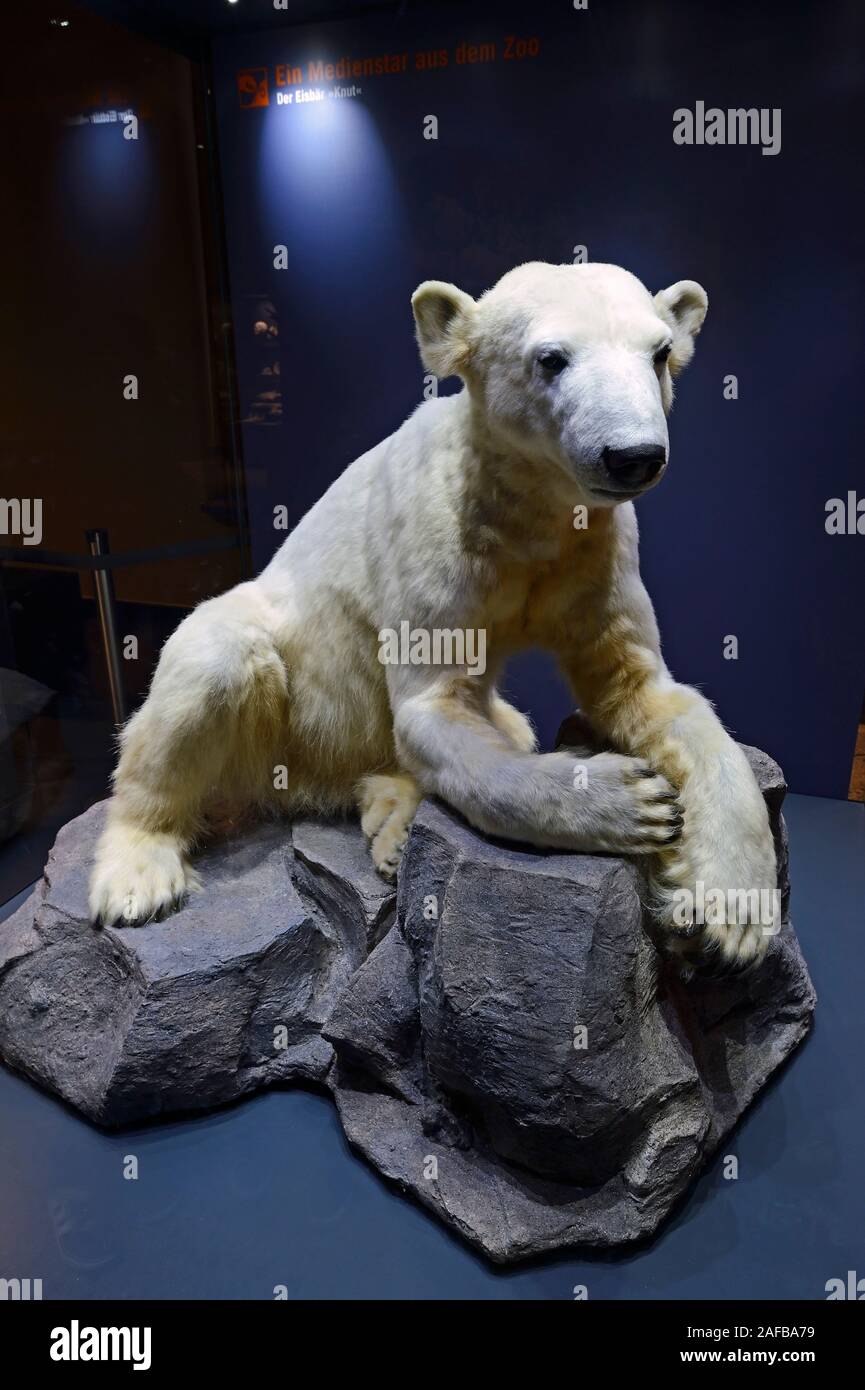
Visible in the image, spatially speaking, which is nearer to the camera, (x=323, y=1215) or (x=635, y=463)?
(x=635, y=463)

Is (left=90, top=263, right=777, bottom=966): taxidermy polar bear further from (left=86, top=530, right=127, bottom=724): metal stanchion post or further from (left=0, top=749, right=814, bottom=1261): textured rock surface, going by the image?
(left=86, top=530, right=127, bottom=724): metal stanchion post

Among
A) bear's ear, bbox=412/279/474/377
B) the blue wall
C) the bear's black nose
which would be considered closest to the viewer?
the bear's black nose

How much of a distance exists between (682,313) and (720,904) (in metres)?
1.55

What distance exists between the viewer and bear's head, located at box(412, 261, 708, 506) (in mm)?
1871

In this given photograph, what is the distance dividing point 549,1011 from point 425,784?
0.69 m

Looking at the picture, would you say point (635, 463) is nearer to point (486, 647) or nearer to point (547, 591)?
point (547, 591)

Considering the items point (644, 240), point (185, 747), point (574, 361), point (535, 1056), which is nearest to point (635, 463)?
point (574, 361)

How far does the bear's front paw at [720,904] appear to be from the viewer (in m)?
2.09

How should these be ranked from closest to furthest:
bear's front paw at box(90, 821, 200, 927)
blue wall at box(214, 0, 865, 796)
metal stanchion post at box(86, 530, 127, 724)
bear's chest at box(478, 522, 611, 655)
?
bear's chest at box(478, 522, 611, 655), bear's front paw at box(90, 821, 200, 927), blue wall at box(214, 0, 865, 796), metal stanchion post at box(86, 530, 127, 724)

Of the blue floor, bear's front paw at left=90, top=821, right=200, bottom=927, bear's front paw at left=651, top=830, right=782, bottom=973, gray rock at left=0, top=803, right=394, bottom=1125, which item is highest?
bear's front paw at left=651, top=830, right=782, bottom=973

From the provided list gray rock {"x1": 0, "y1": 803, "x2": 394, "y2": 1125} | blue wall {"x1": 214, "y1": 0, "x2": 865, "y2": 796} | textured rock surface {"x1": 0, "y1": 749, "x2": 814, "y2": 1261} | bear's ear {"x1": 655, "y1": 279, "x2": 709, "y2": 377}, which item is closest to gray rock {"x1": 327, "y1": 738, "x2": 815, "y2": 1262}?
textured rock surface {"x1": 0, "y1": 749, "x2": 814, "y2": 1261}

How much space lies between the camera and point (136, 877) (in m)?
2.80

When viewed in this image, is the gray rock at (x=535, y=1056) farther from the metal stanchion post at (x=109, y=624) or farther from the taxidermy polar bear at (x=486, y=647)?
the metal stanchion post at (x=109, y=624)

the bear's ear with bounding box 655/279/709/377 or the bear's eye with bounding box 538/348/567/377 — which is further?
the bear's ear with bounding box 655/279/709/377
